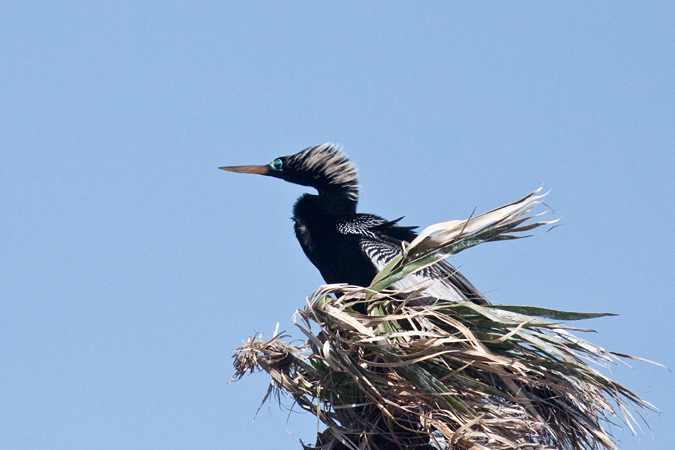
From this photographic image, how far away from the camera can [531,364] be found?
5016mm

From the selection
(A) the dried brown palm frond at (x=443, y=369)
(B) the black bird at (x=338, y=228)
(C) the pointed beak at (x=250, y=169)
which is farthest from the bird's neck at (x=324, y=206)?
(A) the dried brown palm frond at (x=443, y=369)

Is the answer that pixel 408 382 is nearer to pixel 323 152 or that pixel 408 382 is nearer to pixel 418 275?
pixel 418 275

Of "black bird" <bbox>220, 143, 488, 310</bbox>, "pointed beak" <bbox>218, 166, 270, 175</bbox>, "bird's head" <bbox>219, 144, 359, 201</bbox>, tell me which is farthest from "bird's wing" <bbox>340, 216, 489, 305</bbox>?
"pointed beak" <bbox>218, 166, 270, 175</bbox>

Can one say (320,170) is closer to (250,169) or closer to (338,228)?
(338,228)

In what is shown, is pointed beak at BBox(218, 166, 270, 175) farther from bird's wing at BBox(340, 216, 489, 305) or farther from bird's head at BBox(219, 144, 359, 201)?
bird's wing at BBox(340, 216, 489, 305)

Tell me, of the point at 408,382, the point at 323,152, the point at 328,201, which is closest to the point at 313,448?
the point at 408,382

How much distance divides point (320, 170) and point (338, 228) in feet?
2.84

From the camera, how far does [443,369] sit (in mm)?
4961

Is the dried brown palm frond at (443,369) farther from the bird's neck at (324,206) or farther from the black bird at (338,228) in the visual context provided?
the bird's neck at (324,206)

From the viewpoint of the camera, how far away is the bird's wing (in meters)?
6.51

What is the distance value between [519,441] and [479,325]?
0.78 metres

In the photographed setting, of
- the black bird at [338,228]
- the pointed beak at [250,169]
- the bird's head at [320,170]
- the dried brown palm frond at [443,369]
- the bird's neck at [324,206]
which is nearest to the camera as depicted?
the dried brown palm frond at [443,369]

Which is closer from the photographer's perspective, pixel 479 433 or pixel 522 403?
pixel 479 433

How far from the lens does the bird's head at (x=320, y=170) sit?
8273mm
